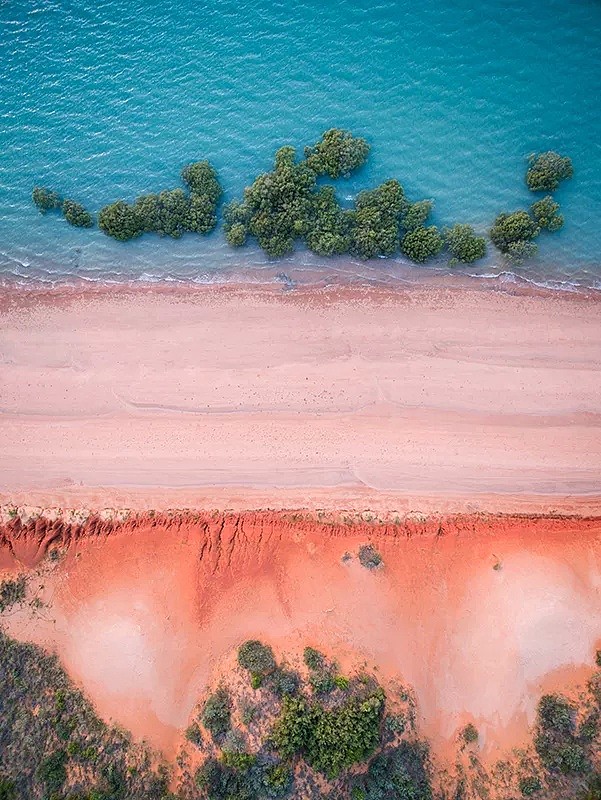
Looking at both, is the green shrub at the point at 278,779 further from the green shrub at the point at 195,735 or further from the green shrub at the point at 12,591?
the green shrub at the point at 12,591

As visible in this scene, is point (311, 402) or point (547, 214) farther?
point (547, 214)

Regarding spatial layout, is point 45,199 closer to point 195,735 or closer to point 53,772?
point 53,772

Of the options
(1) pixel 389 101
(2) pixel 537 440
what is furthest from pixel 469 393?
(1) pixel 389 101

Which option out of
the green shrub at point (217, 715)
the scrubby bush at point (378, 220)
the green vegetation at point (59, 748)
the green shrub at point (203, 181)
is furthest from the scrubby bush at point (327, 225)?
the green vegetation at point (59, 748)

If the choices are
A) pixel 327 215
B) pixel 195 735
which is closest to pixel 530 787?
pixel 195 735

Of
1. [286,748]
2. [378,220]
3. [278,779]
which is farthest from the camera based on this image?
[378,220]

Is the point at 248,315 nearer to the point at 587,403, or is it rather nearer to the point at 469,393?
the point at 469,393
